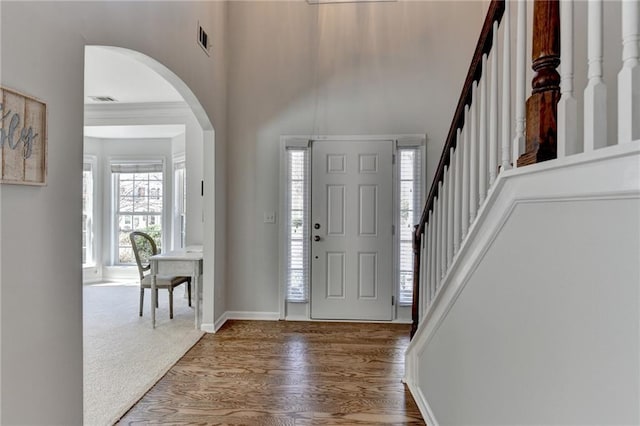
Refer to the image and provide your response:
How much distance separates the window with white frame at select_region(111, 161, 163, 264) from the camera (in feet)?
19.2

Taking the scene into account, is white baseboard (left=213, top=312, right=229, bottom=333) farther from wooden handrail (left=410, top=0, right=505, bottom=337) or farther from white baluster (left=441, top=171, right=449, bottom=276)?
white baluster (left=441, top=171, right=449, bottom=276)

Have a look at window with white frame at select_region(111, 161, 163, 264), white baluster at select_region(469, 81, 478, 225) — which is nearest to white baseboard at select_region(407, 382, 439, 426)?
white baluster at select_region(469, 81, 478, 225)

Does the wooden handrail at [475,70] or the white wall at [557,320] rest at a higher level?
the wooden handrail at [475,70]

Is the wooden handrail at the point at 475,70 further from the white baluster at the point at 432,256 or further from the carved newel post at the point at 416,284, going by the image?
the carved newel post at the point at 416,284

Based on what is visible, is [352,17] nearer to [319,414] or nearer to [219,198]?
[219,198]

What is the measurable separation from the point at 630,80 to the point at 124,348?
11.8ft

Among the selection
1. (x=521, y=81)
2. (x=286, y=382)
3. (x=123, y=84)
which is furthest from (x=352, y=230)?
(x=123, y=84)

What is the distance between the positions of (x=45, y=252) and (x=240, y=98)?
2752 mm

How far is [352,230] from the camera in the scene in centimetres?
369

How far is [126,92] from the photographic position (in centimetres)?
409

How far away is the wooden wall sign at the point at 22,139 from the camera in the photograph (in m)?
1.22

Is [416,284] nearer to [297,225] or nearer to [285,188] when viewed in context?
[297,225]

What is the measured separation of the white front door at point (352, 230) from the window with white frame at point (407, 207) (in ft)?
0.38

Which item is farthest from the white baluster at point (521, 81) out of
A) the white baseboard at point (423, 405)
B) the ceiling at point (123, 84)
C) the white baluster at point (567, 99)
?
the ceiling at point (123, 84)
